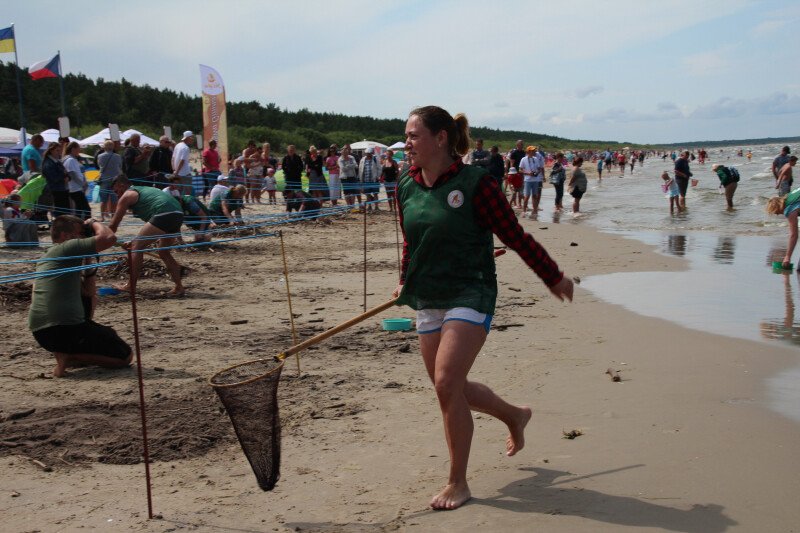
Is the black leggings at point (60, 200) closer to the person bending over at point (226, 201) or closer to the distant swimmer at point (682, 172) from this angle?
the person bending over at point (226, 201)

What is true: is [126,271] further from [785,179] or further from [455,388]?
[785,179]

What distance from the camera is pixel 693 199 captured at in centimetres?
3084

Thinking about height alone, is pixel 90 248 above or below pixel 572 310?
above

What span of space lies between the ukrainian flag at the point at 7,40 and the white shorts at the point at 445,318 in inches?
879

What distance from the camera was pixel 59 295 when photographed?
21.6 feet

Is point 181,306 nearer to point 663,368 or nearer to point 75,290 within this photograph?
point 75,290

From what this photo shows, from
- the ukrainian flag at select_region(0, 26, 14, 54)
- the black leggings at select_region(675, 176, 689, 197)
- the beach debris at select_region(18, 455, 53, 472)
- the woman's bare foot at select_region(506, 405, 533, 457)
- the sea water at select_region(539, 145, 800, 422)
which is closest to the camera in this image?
the woman's bare foot at select_region(506, 405, 533, 457)

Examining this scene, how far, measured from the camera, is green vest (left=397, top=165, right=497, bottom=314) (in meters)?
3.83

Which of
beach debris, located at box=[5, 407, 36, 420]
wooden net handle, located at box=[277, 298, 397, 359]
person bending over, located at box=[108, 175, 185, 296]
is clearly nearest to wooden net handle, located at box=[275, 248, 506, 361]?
wooden net handle, located at box=[277, 298, 397, 359]

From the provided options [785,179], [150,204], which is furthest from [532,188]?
[150,204]

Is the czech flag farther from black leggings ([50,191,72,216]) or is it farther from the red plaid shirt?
the red plaid shirt

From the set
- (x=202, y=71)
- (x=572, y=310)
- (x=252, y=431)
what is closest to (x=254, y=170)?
(x=202, y=71)

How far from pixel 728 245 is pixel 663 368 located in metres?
10.4

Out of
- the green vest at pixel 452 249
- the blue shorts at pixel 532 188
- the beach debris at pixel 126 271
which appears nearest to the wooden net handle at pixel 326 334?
the green vest at pixel 452 249
